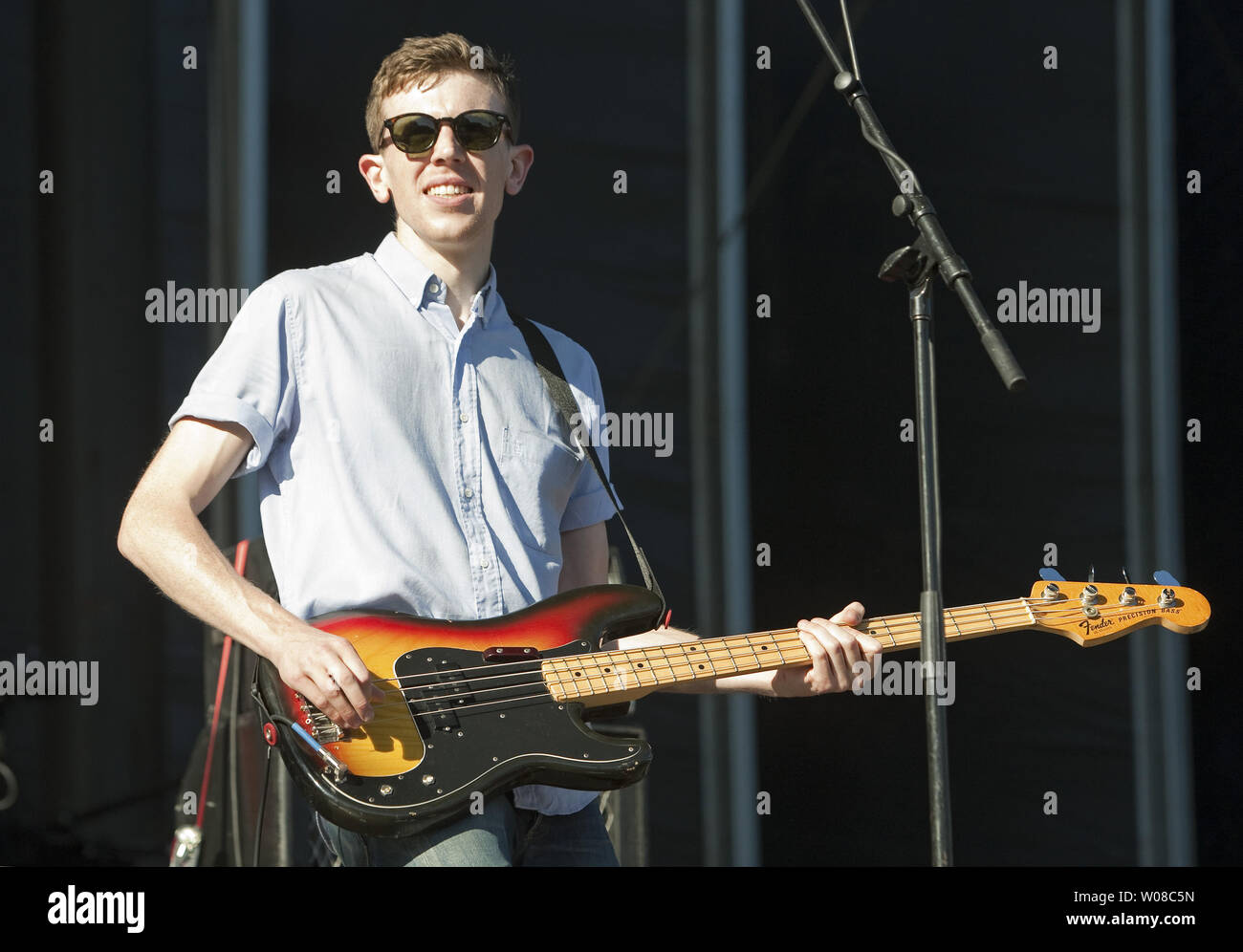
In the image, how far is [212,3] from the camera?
13.7 ft

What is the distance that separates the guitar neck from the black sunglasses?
1.13 meters

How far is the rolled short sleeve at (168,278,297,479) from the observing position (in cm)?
262

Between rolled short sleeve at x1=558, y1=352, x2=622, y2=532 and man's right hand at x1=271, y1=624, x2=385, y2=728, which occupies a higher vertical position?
rolled short sleeve at x1=558, y1=352, x2=622, y2=532

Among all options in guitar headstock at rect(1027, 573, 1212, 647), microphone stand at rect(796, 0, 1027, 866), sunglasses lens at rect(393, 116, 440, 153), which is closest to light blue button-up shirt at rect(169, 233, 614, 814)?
sunglasses lens at rect(393, 116, 440, 153)

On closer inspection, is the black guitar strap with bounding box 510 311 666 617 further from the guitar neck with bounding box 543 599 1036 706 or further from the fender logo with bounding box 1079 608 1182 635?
the fender logo with bounding box 1079 608 1182 635

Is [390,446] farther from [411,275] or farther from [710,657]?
[710,657]

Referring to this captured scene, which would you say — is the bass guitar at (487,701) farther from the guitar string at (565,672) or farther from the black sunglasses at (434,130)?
the black sunglasses at (434,130)

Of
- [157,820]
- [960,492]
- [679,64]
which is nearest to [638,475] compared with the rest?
[960,492]

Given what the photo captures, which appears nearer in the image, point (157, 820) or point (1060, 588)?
point (1060, 588)

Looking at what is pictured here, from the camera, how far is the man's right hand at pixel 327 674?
2.34 meters

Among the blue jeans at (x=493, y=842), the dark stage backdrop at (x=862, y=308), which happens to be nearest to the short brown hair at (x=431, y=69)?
the dark stage backdrop at (x=862, y=308)

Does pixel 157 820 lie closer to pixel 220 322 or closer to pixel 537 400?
pixel 220 322
